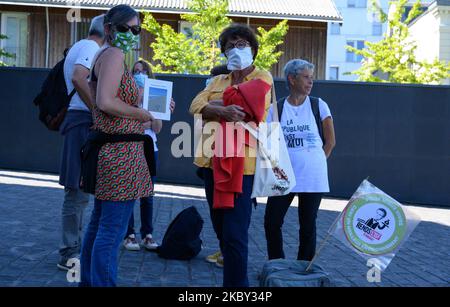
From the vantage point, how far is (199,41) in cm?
2570

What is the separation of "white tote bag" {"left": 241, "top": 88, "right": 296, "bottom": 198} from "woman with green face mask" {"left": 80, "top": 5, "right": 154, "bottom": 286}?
794mm

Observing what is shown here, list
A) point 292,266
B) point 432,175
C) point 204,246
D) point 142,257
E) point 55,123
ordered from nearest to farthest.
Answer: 1. point 292,266
2. point 55,123
3. point 142,257
4. point 204,246
5. point 432,175

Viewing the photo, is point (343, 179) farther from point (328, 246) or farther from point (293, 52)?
point (293, 52)

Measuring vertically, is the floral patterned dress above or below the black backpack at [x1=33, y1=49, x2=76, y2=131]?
below

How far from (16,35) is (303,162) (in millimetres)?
24362

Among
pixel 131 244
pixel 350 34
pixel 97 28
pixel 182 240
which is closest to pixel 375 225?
pixel 182 240

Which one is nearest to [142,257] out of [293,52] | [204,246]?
[204,246]

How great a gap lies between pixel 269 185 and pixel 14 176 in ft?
35.2

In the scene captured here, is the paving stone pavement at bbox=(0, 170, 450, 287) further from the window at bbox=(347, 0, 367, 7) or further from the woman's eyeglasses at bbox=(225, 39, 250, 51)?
the window at bbox=(347, 0, 367, 7)

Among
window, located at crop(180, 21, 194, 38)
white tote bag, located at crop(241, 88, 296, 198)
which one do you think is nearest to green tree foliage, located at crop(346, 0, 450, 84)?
window, located at crop(180, 21, 194, 38)

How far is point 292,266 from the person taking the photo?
17.0 ft

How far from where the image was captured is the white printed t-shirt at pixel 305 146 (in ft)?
19.4

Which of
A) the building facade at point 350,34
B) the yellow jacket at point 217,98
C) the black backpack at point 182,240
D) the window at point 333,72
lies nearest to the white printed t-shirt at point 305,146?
the yellow jacket at point 217,98

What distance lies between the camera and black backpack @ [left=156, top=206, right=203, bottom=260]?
269 inches
